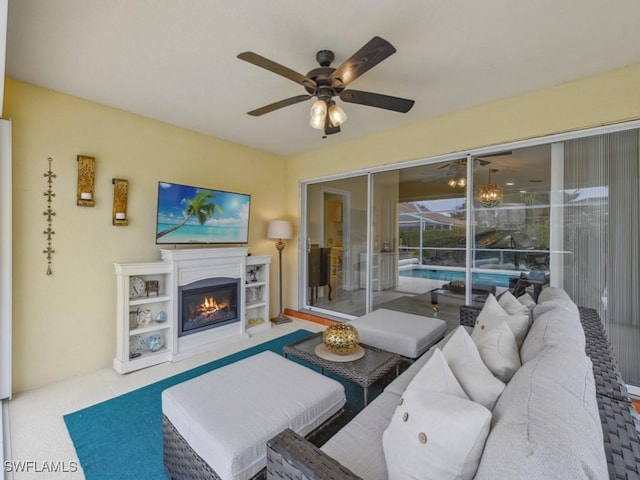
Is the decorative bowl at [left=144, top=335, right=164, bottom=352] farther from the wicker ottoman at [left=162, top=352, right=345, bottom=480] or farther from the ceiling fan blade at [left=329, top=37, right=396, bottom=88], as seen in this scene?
the ceiling fan blade at [left=329, top=37, right=396, bottom=88]

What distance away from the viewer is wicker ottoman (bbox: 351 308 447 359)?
96.5 inches

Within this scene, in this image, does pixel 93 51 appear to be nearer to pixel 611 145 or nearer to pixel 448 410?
pixel 448 410

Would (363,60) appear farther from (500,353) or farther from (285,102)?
(500,353)

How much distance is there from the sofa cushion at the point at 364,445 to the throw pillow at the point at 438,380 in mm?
325

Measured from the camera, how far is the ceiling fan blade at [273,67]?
1.59m

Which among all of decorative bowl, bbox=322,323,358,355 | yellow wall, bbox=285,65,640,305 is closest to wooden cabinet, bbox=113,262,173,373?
decorative bowl, bbox=322,323,358,355

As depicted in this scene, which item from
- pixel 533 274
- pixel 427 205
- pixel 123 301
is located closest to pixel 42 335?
pixel 123 301

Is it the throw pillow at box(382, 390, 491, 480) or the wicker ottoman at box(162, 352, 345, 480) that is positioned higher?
the throw pillow at box(382, 390, 491, 480)

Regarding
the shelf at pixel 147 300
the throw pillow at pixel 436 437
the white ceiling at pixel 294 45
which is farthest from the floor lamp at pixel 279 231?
→ the throw pillow at pixel 436 437

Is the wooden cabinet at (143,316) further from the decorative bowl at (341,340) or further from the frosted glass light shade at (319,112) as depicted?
the frosted glass light shade at (319,112)

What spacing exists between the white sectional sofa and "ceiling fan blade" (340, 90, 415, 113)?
150 centimetres

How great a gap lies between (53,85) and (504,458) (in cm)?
369

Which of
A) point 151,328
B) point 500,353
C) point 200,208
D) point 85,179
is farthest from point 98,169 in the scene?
point 500,353

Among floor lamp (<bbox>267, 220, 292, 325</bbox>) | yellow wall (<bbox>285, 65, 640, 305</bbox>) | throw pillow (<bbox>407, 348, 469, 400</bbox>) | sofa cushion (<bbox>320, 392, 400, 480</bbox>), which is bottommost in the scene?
sofa cushion (<bbox>320, 392, 400, 480</bbox>)
